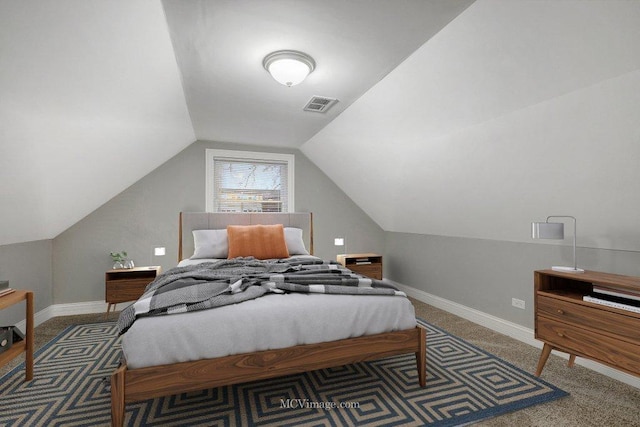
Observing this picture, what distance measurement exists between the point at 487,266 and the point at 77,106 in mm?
3911

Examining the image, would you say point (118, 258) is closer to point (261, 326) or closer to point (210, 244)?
point (210, 244)

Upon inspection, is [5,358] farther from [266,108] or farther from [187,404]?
[266,108]

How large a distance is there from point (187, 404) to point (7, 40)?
2.16 meters

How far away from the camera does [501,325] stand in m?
3.20

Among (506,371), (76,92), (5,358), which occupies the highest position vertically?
(76,92)

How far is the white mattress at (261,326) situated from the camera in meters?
1.67

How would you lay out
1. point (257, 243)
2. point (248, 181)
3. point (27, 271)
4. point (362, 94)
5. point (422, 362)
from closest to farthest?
point (422, 362)
point (362, 94)
point (27, 271)
point (257, 243)
point (248, 181)

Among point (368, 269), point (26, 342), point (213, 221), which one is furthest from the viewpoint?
point (368, 269)

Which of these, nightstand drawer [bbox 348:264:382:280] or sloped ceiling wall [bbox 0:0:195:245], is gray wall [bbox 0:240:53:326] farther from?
nightstand drawer [bbox 348:264:382:280]

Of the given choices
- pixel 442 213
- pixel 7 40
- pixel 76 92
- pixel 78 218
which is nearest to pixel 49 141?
pixel 76 92

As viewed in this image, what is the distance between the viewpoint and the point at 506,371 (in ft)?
7.74

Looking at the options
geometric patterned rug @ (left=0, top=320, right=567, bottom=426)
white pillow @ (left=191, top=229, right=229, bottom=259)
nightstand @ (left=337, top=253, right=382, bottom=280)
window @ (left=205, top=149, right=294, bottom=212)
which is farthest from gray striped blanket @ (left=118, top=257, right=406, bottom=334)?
window @ (left=205, top=149, right=294, bottom=212)

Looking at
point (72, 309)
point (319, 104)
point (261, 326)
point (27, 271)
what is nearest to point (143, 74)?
point (319, 104)

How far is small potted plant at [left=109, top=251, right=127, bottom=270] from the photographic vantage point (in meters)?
3.71
